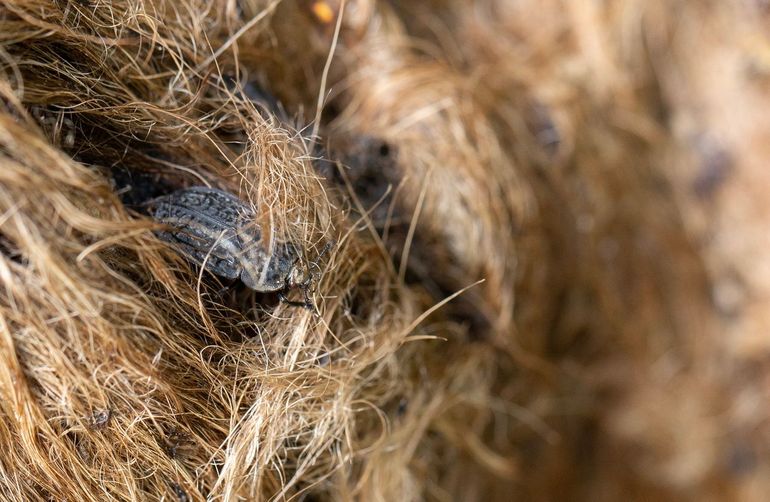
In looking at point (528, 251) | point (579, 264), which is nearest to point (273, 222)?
point (528, 251)

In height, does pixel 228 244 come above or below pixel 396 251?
above

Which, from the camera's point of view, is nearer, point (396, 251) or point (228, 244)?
point (228, 244)

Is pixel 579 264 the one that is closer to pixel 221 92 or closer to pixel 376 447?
pixel 376 447
